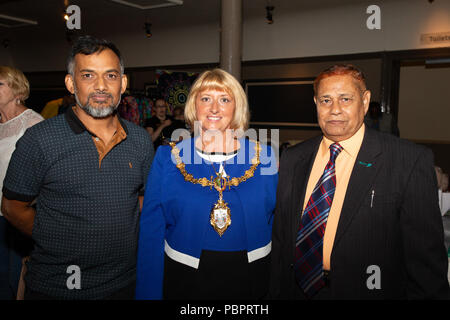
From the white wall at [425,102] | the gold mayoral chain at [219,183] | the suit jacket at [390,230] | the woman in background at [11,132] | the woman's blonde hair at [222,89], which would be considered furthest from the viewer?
the white wall at [425,102]

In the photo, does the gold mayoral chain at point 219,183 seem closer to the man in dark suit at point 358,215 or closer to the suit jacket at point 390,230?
the man in dark suit at point 358,215

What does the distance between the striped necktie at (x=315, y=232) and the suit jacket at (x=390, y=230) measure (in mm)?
71

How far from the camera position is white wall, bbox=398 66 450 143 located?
9852 mm

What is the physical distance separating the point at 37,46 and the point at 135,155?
11376mm

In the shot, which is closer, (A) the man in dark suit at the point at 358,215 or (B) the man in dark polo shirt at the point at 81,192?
(A) the man in dark suit at the point at 358,215

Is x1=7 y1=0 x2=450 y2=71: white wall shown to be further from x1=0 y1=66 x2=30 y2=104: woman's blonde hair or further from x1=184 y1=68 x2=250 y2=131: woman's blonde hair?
x1=184 y1=68 x2=250 y2=131: woman's blonde hair

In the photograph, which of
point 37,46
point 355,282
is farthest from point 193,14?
point 355,282

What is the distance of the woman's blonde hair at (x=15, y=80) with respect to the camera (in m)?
2.46

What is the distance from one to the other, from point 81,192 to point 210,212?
591mm

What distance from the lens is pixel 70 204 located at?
5.21 ft

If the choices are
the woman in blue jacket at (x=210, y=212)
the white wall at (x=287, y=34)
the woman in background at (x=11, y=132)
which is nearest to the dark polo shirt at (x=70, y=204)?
the woman in blue jacket at (x=210, y=212)

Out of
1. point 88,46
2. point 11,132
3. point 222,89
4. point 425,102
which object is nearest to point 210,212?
point 222,89
